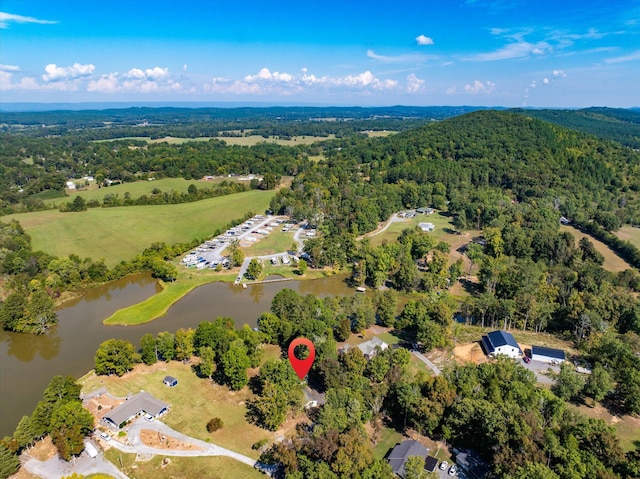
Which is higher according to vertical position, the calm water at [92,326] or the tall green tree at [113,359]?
the tall green tree at [113,359]

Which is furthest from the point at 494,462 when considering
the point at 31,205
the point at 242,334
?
the point at 31,205

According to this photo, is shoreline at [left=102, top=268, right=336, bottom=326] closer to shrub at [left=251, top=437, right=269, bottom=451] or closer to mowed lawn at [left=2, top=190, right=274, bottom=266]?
mowed lawn at [left=2, top=190, right=274, bottom=266]

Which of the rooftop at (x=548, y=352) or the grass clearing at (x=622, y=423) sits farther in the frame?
the rooftop at (x=548, y=352)

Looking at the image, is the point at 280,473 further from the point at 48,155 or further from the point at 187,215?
the point at 48,155

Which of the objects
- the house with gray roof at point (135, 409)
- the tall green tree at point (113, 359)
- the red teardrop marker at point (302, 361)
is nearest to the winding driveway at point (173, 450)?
the house with gray roof at point (135, 409)

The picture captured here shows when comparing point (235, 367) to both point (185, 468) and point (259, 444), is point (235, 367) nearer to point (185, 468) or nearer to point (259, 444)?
point (259, 444)

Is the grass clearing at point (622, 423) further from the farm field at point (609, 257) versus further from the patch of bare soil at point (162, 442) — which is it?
the farm field at point (609, 257)
